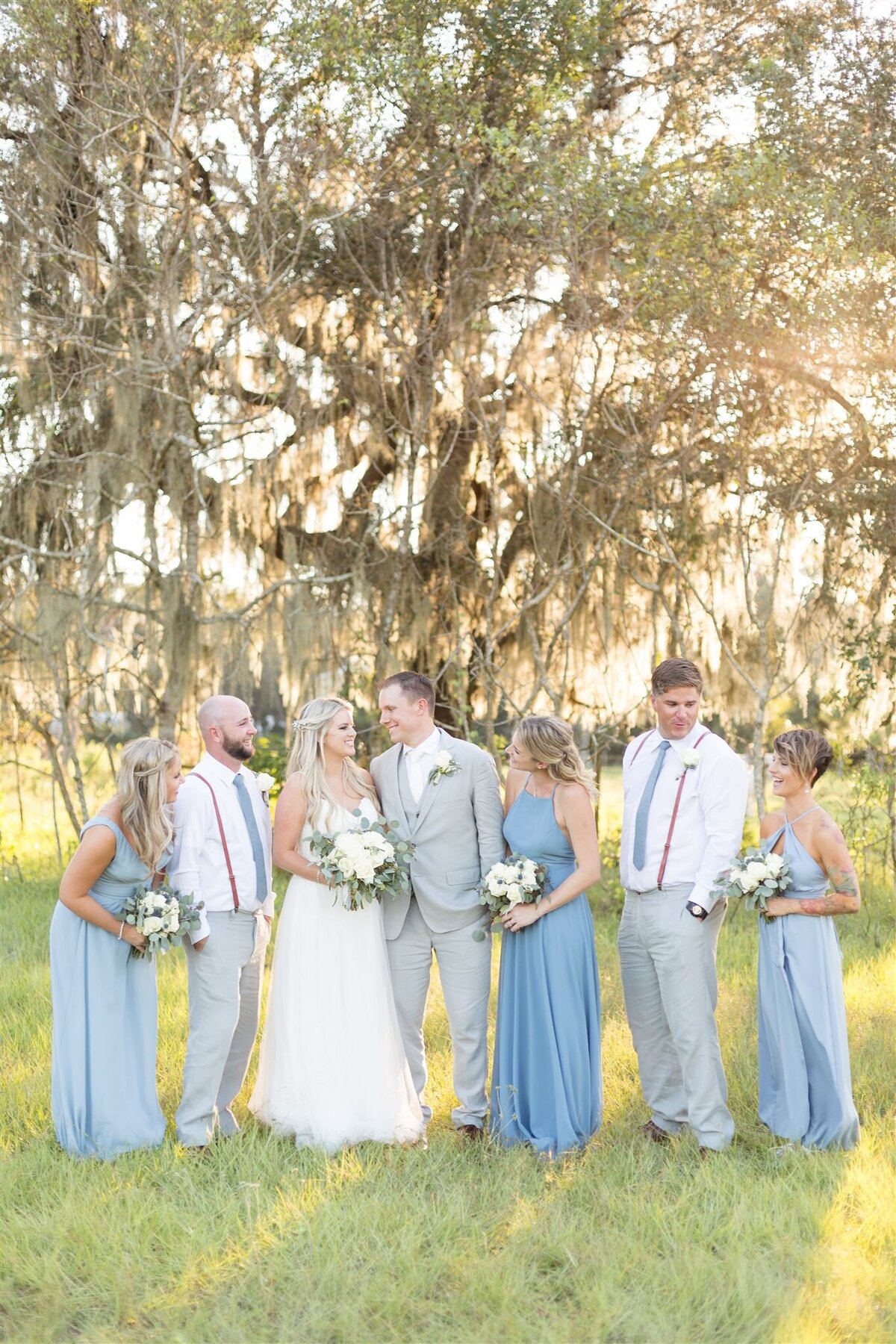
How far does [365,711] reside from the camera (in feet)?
38.0

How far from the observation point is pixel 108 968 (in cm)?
493

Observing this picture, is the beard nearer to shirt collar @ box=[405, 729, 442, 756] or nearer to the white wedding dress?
the white wedding dress

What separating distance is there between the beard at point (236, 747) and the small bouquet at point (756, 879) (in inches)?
76.5

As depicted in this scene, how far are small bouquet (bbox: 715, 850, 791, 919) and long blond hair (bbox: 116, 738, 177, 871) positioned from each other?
2195 mm

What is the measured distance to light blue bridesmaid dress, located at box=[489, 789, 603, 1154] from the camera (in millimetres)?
4922

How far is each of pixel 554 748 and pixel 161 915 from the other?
1.66 meters

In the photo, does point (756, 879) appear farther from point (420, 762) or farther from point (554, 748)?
point (420, 762)

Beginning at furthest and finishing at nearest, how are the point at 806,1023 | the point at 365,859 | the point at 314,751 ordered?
the point at 314,751
the point at 806,1023
the point at 365,859

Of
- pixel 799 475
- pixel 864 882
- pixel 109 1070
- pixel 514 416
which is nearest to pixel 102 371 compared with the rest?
pixel 514 416

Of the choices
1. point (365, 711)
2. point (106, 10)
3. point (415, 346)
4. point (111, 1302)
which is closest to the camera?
point (111, 1302)

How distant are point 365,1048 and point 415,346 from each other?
21.5 ft

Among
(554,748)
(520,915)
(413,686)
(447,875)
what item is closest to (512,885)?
(520,915)

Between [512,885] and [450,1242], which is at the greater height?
[512,885]

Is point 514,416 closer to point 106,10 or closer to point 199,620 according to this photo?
point 199,620
